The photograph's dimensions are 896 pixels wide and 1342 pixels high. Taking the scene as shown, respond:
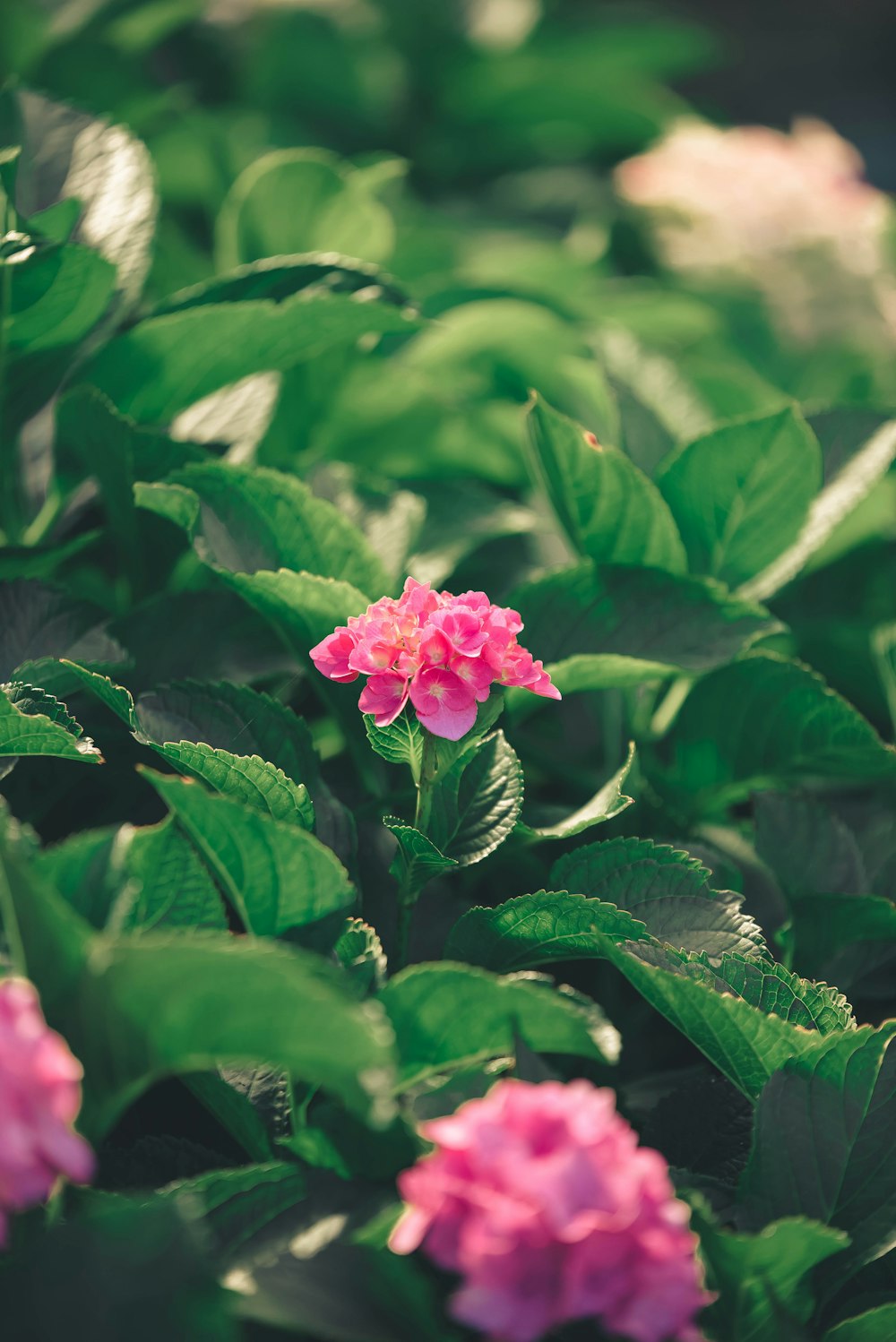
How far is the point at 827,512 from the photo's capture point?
667 millimetres

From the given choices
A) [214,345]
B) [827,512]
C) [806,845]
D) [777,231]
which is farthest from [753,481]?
[777,231]

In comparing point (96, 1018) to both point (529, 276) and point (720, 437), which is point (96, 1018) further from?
point (529, 276)

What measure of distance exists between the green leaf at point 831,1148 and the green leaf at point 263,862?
19 centimetres

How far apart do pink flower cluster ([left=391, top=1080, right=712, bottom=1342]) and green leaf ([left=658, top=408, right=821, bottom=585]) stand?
1.35 ft

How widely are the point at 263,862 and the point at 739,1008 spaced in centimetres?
Result: 18

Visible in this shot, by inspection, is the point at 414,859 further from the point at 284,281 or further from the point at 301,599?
the point at 284,281

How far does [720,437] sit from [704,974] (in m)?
0.33

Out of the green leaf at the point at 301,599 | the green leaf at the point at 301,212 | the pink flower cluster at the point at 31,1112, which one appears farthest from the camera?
the green leaf at the point at 301,212

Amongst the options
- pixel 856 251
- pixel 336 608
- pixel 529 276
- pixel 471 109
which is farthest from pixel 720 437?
pixel 471 109

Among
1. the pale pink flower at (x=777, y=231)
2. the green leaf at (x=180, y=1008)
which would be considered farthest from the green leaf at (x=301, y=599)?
the pale pink flower at (x=777, y=231)

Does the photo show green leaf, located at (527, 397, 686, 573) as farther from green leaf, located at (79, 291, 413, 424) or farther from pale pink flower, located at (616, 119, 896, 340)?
pale pink flower, located at (616, 119, 896, 340)

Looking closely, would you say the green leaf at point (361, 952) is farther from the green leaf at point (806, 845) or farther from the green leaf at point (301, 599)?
the green leaf at point (806, 845)

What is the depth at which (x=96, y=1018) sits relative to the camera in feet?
1.10

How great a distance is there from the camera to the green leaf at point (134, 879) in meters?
0.37
